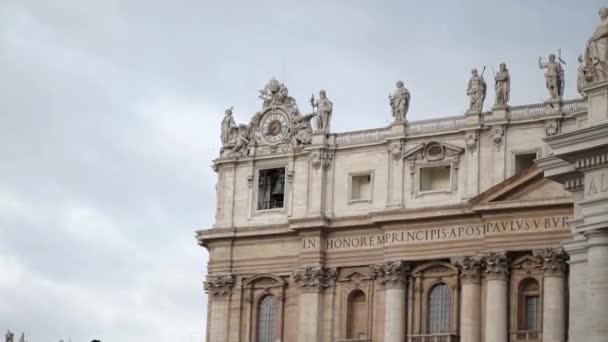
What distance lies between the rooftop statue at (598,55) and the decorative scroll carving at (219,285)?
37.4 m

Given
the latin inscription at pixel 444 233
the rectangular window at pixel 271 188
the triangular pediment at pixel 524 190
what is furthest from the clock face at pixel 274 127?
the triangular pediment at pixel 524 190

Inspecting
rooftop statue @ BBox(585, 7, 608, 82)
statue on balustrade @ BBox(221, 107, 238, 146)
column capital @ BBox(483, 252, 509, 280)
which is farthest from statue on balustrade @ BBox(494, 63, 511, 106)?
rooftop statue @ BBox(585, 7, 608, 82)

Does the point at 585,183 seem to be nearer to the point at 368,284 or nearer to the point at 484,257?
the point at 484,257

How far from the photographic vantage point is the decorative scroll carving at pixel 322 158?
6850 cm

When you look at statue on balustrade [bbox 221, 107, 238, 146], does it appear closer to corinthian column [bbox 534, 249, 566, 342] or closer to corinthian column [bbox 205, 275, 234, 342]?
corinthian column [bbox 205, 275, 234, 342]

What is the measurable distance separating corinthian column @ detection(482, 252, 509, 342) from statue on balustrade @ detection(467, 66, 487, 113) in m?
6.27

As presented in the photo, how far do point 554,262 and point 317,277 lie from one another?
11294 millimetres

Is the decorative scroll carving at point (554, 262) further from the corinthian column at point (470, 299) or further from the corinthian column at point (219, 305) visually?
the corinthian column at point (219, 305)

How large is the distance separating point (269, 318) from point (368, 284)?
5347 mm

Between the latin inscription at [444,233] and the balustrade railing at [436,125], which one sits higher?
the balustrade railing at [436,125]

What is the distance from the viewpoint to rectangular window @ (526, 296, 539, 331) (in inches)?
2432

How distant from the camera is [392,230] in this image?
65500 millimetres

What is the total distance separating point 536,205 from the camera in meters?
60.9

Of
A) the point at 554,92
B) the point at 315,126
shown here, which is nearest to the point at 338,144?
the point at 315,126
